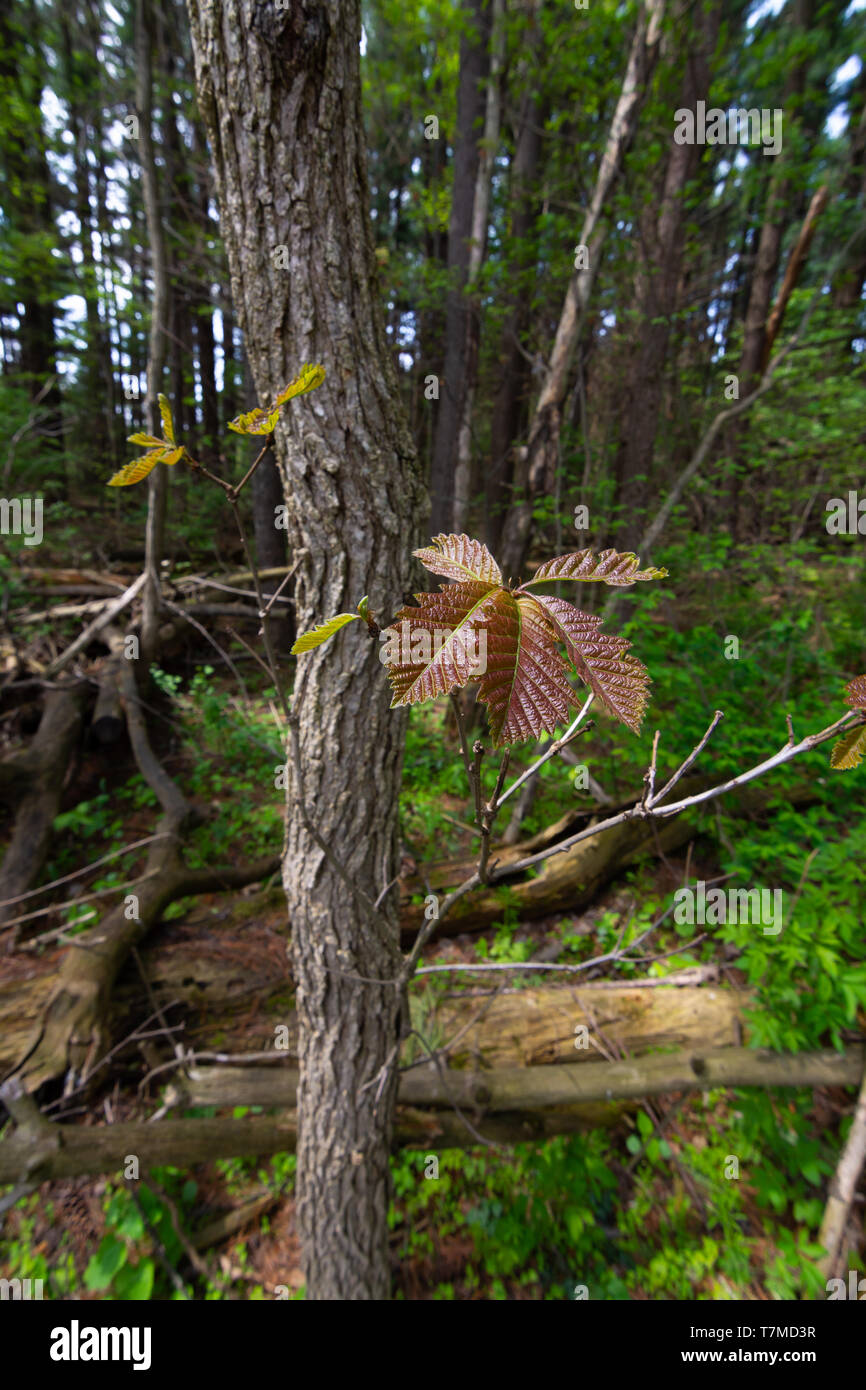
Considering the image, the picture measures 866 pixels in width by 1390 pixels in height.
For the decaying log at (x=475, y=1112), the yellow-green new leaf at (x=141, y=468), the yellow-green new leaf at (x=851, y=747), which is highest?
the yellow-green new leaf at (x=141, y=468)

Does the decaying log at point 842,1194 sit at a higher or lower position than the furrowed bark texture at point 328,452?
lower

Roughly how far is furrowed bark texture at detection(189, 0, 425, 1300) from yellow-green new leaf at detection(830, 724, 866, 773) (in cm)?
89

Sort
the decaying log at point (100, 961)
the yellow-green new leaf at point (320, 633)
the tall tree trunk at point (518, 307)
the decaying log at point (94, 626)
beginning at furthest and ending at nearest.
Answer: the tall tree trunk at point (518, 307), the decaying log at point (94, 626), the decaying log at point (100, 961), the yellow-green new leaf at point (320, 633)

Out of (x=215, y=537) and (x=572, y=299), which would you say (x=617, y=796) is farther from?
(x=215, y=537)

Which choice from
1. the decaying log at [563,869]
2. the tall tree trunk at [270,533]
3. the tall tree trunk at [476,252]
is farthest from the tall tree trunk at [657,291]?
the tall tree trunk at [270,533]

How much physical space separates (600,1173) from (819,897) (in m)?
1.59

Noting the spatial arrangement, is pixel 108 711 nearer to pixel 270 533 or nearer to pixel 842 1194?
pixel 270 533

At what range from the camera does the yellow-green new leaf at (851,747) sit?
2.12ft

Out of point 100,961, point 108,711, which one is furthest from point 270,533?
point 100,961

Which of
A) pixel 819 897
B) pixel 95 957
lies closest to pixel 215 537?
pixel 95 957

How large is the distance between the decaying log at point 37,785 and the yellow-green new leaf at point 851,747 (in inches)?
150

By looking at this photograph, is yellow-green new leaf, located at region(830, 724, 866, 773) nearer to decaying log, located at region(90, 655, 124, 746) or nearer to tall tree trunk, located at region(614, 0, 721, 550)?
tall tree trunk, located at region(614, 0, 721, 550)

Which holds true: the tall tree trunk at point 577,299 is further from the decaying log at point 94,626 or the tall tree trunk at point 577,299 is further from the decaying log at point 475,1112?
the decaying log at point 94,626
